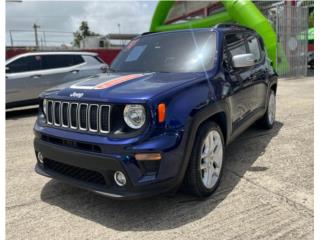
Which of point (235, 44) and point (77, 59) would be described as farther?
point (77, 59)

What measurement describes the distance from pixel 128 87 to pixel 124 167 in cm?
77

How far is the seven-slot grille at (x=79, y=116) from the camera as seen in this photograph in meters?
2.93

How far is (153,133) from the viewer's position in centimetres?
279

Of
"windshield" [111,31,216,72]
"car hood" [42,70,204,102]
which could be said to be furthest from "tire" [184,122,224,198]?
"windshield" [111,31,216,72]

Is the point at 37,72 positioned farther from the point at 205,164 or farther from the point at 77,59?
the point at 205,164

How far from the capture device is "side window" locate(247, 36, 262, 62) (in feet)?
17.1

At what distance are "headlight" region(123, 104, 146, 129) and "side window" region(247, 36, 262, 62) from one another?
2.94m

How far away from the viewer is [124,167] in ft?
9.12

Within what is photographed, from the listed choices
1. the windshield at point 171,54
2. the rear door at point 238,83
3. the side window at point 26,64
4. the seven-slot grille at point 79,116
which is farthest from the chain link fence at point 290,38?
the seven-slot grille at point 79,116

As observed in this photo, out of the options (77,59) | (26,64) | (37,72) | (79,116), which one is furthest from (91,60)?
(79,116)

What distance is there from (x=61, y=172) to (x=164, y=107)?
1.30 meters

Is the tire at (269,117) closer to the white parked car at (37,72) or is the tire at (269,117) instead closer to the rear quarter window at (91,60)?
the white parked car at (37,72)

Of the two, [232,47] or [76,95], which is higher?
[232,47]
